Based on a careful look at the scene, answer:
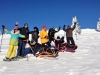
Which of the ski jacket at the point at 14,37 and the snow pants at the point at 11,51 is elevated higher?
the ski jacket at the point at 14,37

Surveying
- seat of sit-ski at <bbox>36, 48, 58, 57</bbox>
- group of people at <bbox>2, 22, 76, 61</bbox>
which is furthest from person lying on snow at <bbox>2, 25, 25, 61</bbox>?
seat of sit-ski at <bbox>36, 48, 58, 57</bbox>

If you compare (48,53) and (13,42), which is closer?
(13,42)

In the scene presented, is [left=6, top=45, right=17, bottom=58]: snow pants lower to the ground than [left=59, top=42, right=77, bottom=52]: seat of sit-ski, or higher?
lower

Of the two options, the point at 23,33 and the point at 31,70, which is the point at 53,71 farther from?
the point at 23,33

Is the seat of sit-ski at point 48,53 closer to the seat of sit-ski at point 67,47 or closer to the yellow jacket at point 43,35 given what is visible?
the yellow jacket at point 43,35

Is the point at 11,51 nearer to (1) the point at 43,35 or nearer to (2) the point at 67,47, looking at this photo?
(1) the point at 43,35

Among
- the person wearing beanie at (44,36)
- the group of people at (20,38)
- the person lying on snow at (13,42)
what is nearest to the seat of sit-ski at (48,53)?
the group of people at (20,38)

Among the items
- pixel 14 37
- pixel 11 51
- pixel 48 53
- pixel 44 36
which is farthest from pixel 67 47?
pixel 11 51

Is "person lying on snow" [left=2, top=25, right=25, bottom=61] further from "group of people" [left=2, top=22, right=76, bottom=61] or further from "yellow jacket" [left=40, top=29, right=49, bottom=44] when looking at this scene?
"yellow jacket" [left=40, top=29, right=49, bottom=44]

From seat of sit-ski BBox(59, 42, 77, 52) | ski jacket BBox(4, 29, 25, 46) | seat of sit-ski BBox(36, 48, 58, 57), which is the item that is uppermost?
ski jacket BBox(4, 29, 25, 46)

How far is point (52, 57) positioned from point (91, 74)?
16.1 feet

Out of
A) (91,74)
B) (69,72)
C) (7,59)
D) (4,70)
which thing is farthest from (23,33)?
(91,74)

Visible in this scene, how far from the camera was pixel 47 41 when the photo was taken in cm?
1449

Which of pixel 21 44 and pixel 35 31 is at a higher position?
pixel 35 31
